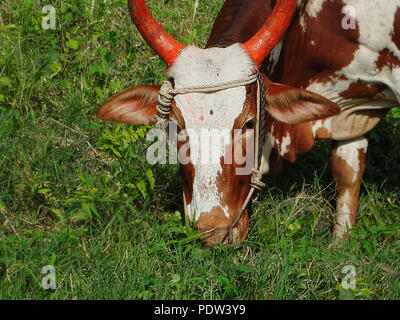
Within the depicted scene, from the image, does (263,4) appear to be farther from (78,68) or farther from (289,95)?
(78,68)

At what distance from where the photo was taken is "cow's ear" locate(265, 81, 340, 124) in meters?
3.39

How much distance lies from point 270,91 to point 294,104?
0.47ft

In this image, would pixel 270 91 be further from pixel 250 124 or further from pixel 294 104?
pixel 250 124

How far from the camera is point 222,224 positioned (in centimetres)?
327

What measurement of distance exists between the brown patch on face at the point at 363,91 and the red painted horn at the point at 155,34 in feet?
3.50

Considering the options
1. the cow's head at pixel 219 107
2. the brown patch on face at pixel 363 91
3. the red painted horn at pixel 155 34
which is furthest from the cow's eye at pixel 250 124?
the brown patch on face at pixel 363 91

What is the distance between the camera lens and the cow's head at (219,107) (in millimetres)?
3191

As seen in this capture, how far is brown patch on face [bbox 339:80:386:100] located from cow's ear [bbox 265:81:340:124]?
54 centimetres

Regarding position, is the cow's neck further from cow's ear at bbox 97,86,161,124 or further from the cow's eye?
cow's ear at bbox 97,86,161,124

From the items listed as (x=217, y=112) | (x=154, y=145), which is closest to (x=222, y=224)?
(x=217, y=112)

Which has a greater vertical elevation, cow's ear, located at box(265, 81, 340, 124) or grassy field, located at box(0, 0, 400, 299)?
cow's ear, located at box(265, 81, 340, 124)

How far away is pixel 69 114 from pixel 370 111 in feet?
7.02

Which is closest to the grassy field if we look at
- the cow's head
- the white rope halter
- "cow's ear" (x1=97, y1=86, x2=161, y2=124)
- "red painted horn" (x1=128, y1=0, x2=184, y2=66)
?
the cow's head

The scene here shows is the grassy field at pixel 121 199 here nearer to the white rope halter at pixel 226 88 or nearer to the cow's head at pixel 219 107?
the cow's head at pixel 219 107
